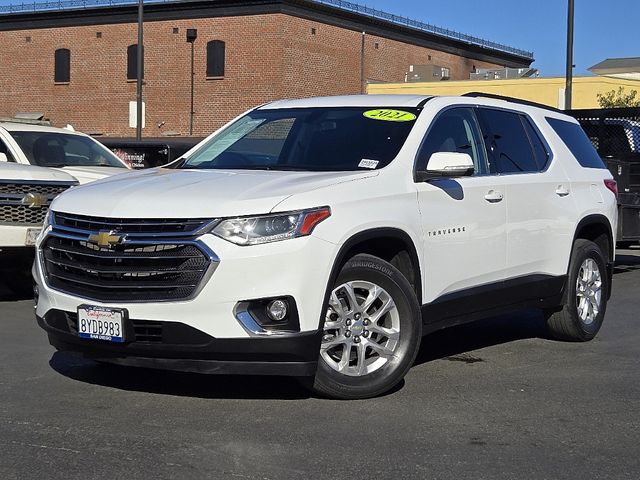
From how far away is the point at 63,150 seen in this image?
12.2 metres

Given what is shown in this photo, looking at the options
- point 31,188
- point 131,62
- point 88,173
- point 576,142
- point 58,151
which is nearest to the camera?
point 576,142

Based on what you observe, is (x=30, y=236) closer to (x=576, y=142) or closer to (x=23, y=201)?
(x=23, y=201)

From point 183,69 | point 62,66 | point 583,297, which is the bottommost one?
point 583,297

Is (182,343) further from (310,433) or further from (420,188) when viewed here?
(420,188)

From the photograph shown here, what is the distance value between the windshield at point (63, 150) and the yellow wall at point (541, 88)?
2744 cm

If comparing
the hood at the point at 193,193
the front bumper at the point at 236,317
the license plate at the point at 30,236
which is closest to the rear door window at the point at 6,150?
the license plate at the point at 30,236

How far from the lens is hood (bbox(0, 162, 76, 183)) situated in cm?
996

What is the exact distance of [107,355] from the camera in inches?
231

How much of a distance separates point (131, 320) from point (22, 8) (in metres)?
46.3

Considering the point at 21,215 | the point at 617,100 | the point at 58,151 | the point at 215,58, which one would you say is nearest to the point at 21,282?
the point at 21,215

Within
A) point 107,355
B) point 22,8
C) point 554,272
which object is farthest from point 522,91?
point 107,355

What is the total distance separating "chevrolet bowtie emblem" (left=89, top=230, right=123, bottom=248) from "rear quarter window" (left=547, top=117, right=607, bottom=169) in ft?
13.7

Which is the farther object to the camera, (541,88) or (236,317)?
(541,88)

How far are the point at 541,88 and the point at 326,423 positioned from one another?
3619 cm
